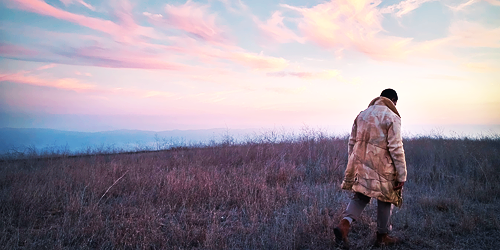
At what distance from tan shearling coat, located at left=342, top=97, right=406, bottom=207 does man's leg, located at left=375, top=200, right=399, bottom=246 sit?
6.5 inches

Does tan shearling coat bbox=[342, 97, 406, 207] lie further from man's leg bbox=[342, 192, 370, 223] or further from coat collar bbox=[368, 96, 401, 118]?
man's leg bbox=[342, 192, 370, 223]

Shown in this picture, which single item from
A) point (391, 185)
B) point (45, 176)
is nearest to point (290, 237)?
point (391, 185)

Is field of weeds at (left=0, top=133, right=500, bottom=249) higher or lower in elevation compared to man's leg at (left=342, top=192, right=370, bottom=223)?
lower

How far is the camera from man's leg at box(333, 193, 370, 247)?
12.8ft

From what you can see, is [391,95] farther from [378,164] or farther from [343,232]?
[343,232]

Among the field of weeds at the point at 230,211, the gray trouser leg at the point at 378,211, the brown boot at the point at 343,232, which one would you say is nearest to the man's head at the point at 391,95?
the gray trouser leg at the point at 378,211

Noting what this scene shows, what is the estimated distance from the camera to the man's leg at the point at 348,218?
3.91m

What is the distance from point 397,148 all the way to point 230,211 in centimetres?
342

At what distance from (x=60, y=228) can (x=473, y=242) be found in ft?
21.4

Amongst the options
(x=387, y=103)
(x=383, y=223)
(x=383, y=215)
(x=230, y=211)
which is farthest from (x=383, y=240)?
(x=230, y=211)

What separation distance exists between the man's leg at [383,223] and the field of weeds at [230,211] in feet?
0.57

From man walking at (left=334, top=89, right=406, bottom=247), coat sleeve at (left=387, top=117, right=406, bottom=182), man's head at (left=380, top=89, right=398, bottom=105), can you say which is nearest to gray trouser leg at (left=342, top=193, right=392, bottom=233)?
man walking at (left=334, top=89, right=406, bottom=247)

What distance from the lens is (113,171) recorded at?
8.41 meters

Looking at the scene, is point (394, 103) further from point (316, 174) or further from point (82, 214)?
point (82, 214)
